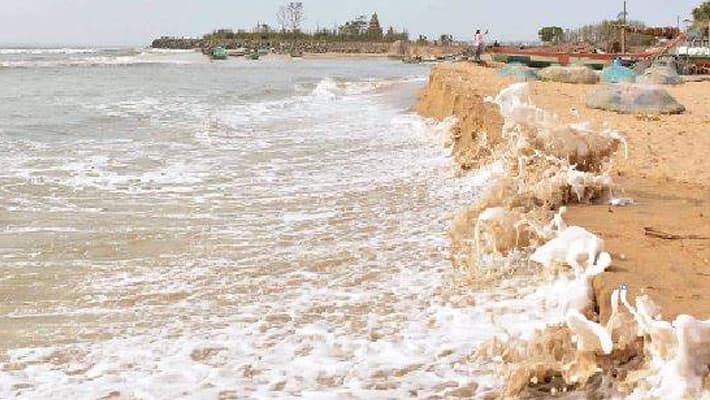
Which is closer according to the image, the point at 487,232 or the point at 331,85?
the point at 487,232

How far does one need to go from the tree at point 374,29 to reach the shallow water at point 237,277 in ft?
429

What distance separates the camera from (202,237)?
7578 millimetres

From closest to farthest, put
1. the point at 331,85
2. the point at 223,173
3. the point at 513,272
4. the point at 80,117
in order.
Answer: the point at 513,272 < the point at 223,173 < the point at 80,117 < the point at 331,85

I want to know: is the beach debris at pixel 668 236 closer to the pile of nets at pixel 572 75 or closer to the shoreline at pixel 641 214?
the shoreline at pixel 641 214

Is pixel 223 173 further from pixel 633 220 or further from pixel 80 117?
pixel 80 117

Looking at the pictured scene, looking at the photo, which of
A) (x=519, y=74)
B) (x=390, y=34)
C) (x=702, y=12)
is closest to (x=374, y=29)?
(x=390, y=34)

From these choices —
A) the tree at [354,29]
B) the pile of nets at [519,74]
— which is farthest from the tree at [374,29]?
the pile of nets at [519,74]

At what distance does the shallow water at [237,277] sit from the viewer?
14.1 feet

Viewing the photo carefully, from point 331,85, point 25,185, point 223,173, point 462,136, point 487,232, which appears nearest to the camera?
point 487,232

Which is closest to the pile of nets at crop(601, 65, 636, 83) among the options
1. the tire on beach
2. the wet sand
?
the wet sand

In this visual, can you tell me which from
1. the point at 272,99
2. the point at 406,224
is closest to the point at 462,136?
the point at 406,224

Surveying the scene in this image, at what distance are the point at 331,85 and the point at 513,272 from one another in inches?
1307

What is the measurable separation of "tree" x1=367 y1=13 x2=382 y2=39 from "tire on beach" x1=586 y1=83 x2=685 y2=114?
5046 inches

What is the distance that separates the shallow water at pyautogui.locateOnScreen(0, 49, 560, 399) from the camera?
430 centimetres
